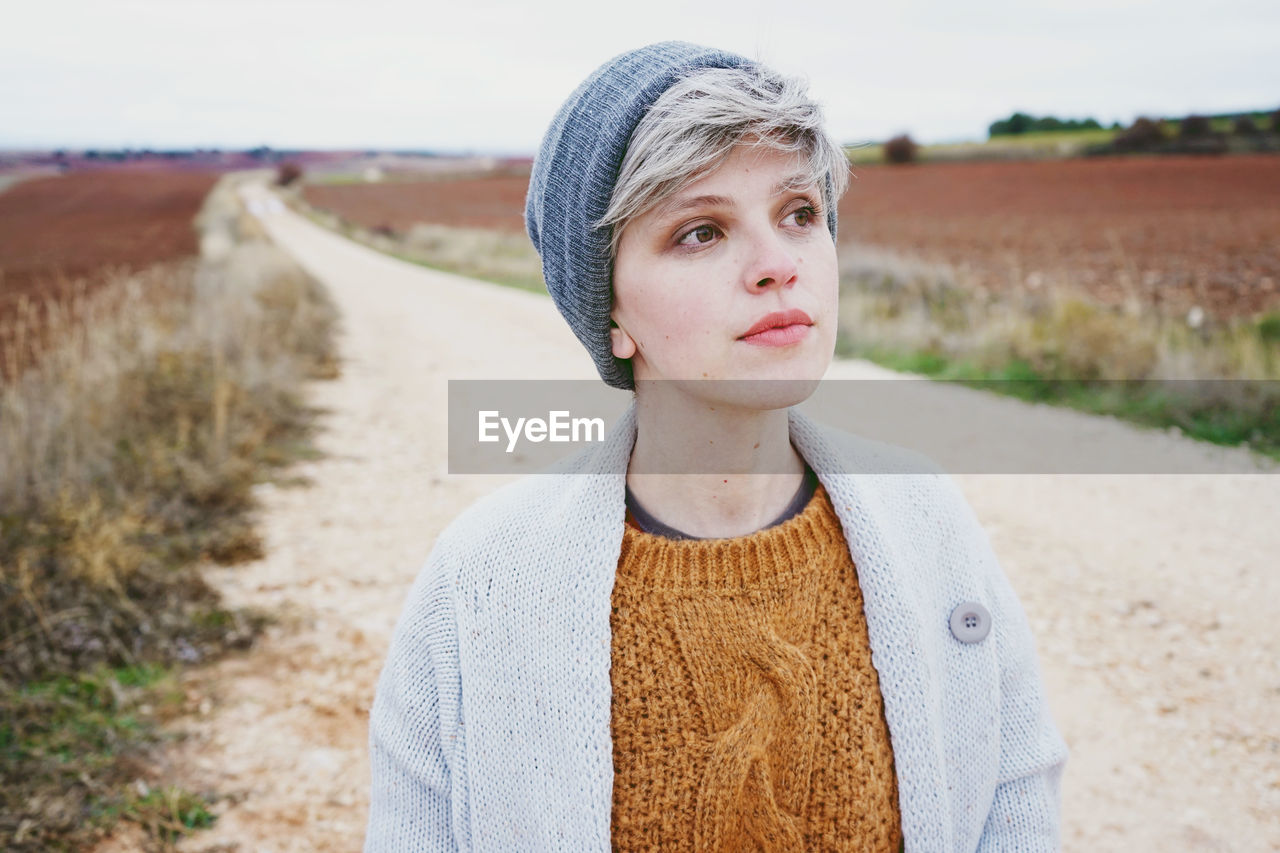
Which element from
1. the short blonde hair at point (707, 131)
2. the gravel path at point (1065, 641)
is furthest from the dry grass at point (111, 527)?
the short blonde hair at point (707, 131)

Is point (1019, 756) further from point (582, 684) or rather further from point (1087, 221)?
point (1087, 221)

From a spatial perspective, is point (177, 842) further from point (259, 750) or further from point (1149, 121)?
point (1149, 121)

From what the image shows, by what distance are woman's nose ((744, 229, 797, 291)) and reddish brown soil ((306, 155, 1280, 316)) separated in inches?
105

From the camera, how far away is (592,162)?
131 cm

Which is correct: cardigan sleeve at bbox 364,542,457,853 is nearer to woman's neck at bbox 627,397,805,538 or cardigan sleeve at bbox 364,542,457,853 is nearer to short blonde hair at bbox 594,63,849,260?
woman's neck at bbox 627,397,805,538

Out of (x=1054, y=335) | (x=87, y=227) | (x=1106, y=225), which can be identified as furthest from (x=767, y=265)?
(x=87, y=227)

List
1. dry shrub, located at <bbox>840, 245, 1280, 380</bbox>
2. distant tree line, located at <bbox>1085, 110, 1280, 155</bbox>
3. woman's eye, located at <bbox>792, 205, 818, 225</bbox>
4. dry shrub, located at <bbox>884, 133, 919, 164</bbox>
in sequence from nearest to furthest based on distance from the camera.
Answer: woman's eye, located at <bbox>792, 205, 818, 225</bbox>, dry shrub, located at <bbox>840, 245, 1280, 380</bbox>, distant tree line, located at <bbox>1085, 110, 1280, 155</bbox>, dry shrub, located at <bbox>884, 133, 919, 164</bbox>

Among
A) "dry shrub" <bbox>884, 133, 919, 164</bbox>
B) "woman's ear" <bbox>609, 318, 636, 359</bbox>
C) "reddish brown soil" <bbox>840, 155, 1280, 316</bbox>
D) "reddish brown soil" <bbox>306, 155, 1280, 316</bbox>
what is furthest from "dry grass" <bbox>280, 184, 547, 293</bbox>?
"dry shrub" <bbox>884, 133, 919, 164</bbox>

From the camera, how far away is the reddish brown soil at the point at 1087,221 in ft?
43.8

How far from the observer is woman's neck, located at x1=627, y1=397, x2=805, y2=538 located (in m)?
1.44

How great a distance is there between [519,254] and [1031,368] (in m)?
15.3

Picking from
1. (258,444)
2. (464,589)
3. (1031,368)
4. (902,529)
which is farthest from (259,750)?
(1031,368)

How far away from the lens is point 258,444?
5898 millimetres

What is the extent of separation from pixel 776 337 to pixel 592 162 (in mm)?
388
